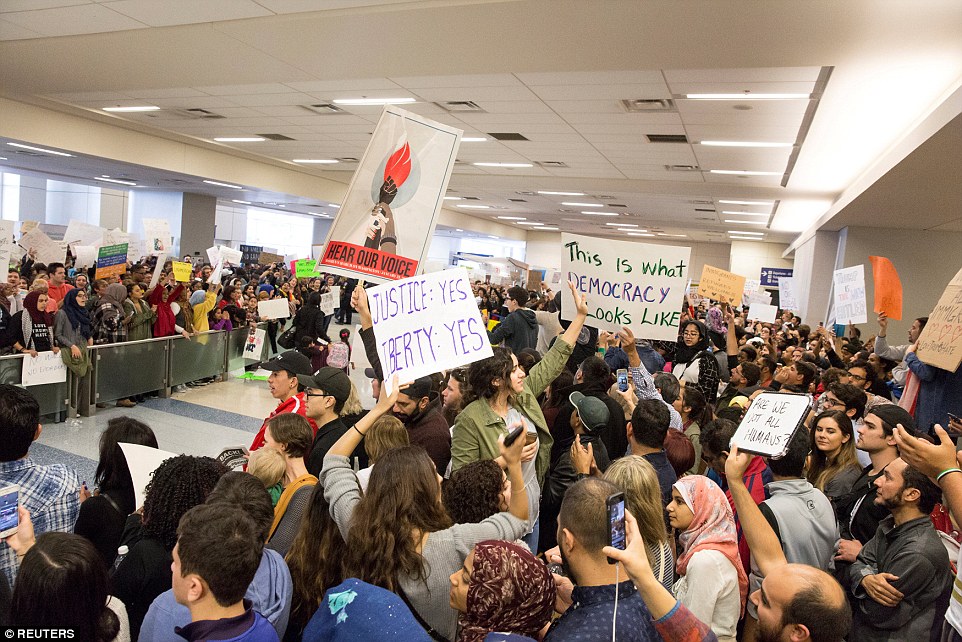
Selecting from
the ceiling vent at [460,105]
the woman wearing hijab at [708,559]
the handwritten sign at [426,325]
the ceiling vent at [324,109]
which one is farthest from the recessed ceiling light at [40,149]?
the woman wearing hijab at [708,559]

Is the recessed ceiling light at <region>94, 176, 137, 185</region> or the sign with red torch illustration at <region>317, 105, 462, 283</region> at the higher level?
the recessed ceiling light at <region>94, 176, 137, 185</region>

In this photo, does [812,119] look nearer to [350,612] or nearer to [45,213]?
[350,612]

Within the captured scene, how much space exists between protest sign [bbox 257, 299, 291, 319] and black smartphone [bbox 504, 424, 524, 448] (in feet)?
33.1

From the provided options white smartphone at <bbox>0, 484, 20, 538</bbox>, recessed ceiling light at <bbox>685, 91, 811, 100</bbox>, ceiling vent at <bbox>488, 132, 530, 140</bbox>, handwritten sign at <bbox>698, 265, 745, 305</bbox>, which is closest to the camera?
white smartphone at <bbox>0, 484, 20, 538</bbox>

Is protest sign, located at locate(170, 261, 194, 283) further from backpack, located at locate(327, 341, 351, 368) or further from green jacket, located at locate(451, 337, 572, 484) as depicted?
green jacket, located at locate(451, 337, 572, 484)

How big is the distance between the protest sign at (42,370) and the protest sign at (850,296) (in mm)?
9563

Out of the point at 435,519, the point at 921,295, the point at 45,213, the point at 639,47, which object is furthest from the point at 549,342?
the point at 45,213

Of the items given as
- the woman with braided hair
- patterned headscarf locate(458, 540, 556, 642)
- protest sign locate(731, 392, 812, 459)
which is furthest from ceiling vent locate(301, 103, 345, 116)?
patterned headscarf locate(458, 540, 556, 642)

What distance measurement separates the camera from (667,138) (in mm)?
10062

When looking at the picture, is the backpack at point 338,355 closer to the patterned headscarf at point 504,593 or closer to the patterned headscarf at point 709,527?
the patterned headscarf at point 709,527

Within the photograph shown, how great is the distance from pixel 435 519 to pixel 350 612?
63 centimetres

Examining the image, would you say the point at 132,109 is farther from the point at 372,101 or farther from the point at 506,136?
the point at 506,136

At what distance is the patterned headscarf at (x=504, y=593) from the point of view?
1.92 metres

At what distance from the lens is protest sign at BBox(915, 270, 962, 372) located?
17.4 ft
